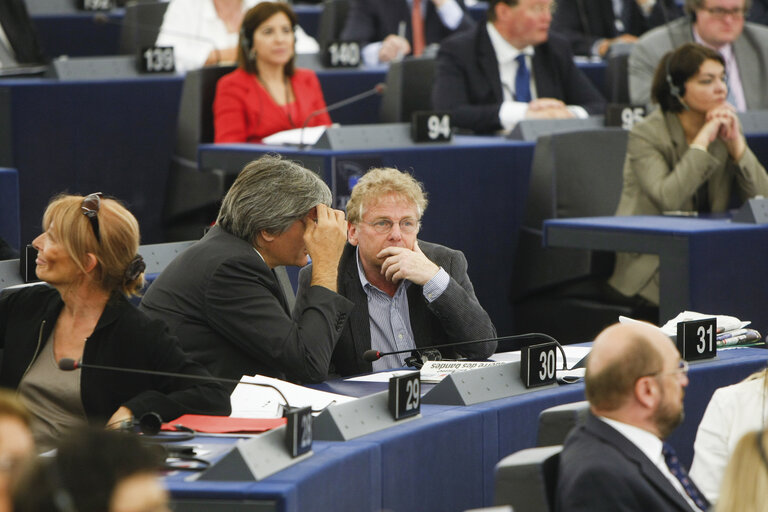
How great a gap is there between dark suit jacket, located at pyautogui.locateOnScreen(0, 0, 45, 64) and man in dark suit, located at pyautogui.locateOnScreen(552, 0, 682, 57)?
133 inches

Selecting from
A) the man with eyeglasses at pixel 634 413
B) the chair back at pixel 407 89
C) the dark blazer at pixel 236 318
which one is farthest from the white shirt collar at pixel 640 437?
the chair back at pixel 407 89

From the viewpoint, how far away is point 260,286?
10.3 feet

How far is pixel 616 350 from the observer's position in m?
2.34

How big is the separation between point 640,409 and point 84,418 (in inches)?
44.0

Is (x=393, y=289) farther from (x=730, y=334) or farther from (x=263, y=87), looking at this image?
(x=263, y=87)

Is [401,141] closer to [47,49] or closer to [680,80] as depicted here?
[680,80]

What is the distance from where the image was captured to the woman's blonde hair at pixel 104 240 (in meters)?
2.83

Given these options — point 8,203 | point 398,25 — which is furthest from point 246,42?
point 398,25

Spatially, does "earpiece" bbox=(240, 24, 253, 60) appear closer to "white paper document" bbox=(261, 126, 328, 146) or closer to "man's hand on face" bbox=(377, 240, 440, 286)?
"white paper document" bbox=(261, 126, 328, 146)

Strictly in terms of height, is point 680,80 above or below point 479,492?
above

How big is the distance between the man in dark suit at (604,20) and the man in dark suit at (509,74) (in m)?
Answer: 1.92

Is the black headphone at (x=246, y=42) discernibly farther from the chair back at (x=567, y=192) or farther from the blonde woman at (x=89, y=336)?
the blonde woman at (x=89, y=336)

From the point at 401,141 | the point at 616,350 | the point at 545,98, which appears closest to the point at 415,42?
the point at 545,98

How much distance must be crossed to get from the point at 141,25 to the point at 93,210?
488 cm
